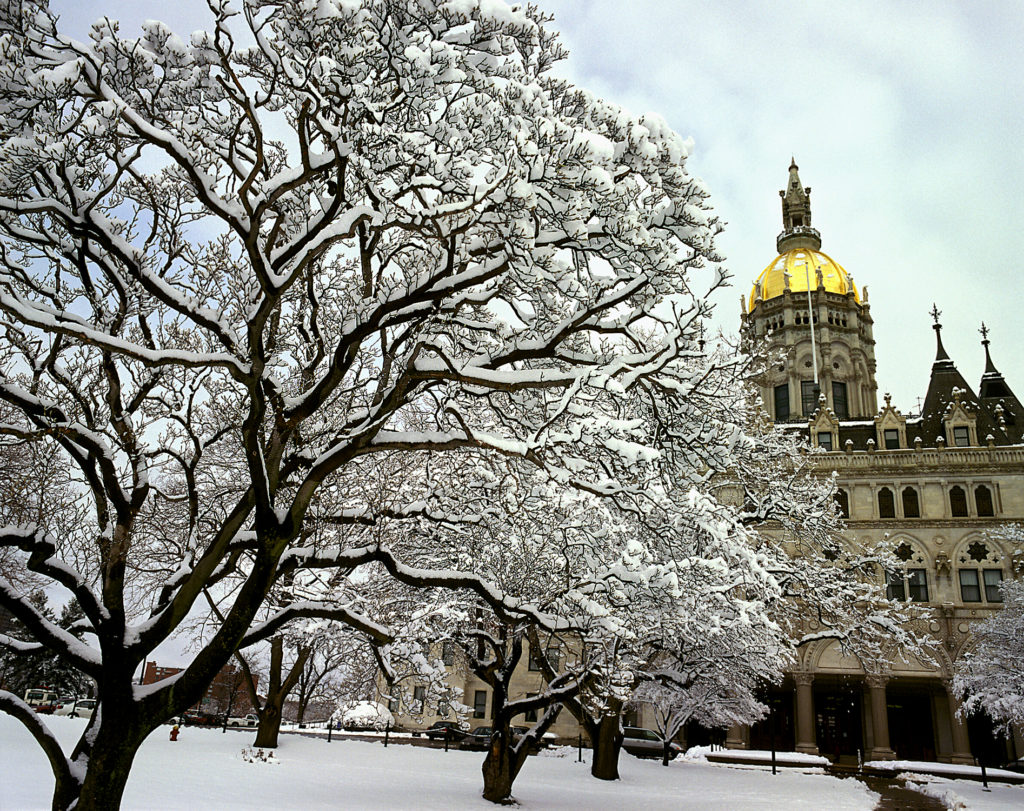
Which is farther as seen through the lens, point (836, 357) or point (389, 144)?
point (836, 357)

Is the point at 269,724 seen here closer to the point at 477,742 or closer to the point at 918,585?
the point at 477,742

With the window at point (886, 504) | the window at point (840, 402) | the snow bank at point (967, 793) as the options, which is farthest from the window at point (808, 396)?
the snow bank at point (967, 793)

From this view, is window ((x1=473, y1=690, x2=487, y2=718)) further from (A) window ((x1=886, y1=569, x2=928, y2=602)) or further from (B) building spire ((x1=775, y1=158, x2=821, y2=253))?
(B) building spire ((x1=775, y1=158, x2=821, y2=253))

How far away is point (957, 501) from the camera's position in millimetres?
44844

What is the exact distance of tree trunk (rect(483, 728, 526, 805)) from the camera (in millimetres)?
16672

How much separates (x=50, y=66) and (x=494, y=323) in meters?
6.33

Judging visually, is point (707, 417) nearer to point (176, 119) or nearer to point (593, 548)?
point (593, 548)

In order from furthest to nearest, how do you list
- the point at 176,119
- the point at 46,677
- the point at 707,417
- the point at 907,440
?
the point at 907,440 → the point at 46,677 → the point at 707,417 → the point at 176,119

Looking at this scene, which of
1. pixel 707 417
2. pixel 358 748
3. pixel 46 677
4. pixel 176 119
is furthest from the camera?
pixel 46 677

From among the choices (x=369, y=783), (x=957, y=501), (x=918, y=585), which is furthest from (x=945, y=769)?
(x=369, y=783)

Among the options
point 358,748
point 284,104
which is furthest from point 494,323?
point 358,748

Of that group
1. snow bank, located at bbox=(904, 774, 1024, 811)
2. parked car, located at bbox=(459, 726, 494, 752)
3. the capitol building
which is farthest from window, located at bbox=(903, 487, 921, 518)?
parked car, located at bbox=(459, 726, 494, 752)

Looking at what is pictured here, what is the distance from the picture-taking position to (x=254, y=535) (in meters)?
10.1

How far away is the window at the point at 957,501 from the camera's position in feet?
146
